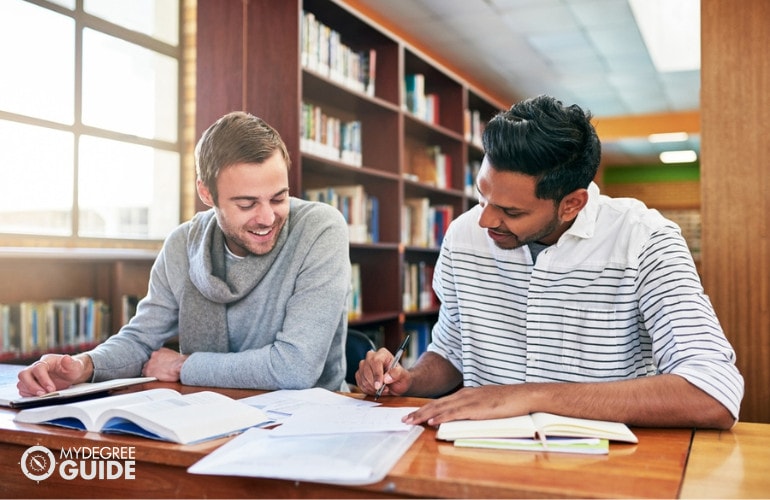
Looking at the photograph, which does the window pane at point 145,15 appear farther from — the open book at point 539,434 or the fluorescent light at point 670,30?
the open book at point 539,434

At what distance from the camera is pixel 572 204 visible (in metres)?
1.49

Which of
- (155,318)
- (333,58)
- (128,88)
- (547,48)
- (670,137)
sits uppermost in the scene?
(547,48)

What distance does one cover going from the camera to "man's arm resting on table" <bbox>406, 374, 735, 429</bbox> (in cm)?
115

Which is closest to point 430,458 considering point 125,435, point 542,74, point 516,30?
point 125,435

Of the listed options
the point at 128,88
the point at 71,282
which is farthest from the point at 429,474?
the point at 128,88

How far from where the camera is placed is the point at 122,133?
4379 millimetres

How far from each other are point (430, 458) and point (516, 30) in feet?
15.5

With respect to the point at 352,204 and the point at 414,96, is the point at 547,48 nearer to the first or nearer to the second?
the point at 414,96

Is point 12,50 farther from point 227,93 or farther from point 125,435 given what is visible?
point 125,435

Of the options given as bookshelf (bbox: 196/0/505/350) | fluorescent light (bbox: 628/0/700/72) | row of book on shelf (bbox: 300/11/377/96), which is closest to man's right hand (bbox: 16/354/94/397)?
bookshelf (bbox: 196/0/505/350)

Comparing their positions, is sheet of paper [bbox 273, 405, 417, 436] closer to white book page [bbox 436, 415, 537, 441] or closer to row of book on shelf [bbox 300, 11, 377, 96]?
white book page [bbox 436, 415, 537, 441]

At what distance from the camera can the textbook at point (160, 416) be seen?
3.70ft

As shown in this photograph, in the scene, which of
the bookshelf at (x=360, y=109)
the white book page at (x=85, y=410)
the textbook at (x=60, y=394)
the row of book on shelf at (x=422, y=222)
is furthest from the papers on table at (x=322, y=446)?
the row of book on shelf at (x=422, y=222)

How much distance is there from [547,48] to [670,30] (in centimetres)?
99
